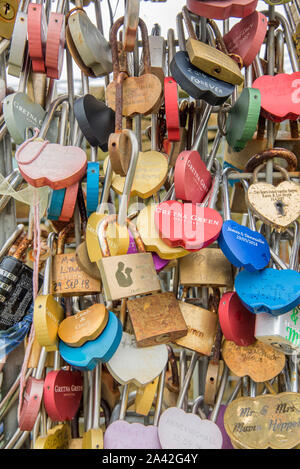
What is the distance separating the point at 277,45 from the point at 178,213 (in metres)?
0.44

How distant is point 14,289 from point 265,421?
45cm

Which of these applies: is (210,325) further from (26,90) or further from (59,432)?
(26,90)

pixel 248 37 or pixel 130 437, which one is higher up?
pixel 248 37

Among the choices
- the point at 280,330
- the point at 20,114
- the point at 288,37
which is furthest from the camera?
the point at 288,37

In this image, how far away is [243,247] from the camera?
744 mm

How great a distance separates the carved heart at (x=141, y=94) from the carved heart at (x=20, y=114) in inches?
5.5

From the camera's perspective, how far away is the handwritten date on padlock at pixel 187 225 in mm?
731

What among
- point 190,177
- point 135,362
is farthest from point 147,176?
point 135,362

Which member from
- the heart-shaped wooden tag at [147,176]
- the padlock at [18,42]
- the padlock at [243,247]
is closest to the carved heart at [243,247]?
the padlock at [243,247]

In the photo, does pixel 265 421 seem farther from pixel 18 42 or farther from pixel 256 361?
pixel 18 42

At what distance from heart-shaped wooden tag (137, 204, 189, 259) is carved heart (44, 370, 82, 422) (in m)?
0.25

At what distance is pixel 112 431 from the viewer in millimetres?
784

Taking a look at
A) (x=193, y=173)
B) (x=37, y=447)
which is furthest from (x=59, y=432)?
(x=193, y=173)

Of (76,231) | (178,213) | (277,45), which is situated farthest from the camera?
(277,45)
